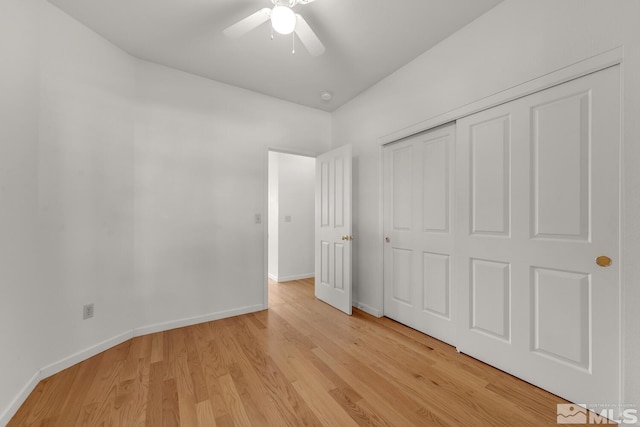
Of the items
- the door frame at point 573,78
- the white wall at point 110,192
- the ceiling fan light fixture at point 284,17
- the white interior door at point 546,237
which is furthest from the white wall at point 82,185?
the white interior door at point 546,237

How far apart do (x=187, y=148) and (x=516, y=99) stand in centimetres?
296

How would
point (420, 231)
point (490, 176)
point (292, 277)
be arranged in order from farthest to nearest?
1. point (292, 277)
2. point (420, 231)
3. point (490, 176)

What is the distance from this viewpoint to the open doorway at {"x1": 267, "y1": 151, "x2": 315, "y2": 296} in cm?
456

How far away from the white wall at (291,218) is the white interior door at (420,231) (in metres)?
2.20

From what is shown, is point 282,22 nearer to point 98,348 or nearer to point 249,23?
point 249,23

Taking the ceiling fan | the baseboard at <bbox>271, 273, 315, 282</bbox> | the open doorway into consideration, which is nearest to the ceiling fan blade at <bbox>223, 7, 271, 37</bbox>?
the ceiling fan

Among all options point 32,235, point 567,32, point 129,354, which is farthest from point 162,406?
point 567,32

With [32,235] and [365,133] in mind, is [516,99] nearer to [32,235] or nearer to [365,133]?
[365,133]

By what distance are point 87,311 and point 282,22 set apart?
2.66 m

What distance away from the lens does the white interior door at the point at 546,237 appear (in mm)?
1392

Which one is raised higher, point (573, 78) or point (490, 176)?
point (573, 78)

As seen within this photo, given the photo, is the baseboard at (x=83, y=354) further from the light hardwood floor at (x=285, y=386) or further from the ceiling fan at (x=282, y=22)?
the ceiling fan at (x=282, y=22)

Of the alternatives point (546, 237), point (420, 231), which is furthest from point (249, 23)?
point (546, 237)

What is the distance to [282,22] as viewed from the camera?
5.02 ft
